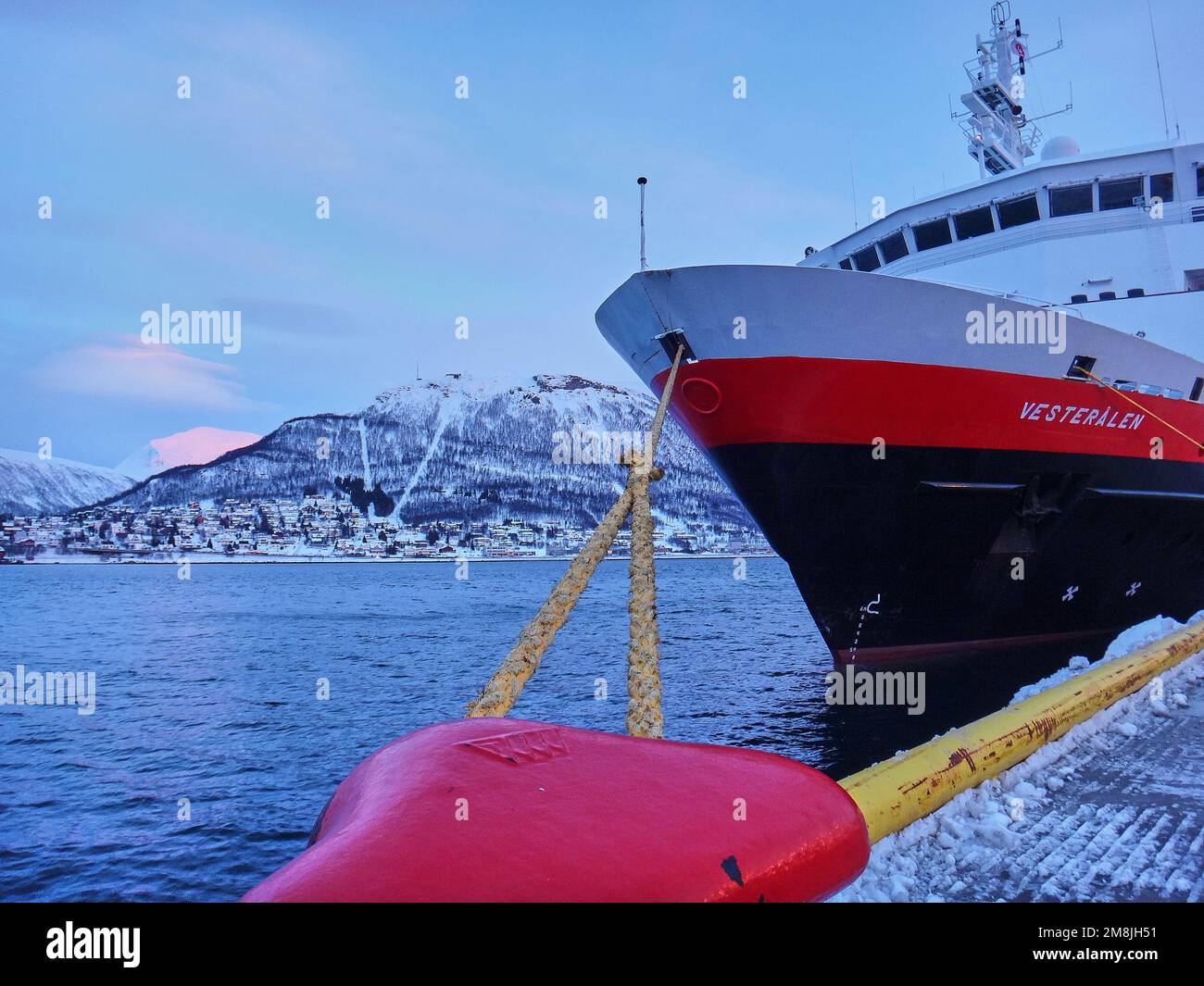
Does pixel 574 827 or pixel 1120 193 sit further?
pixel 1120 193

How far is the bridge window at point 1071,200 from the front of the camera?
1209 centimetres

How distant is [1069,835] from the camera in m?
3.57

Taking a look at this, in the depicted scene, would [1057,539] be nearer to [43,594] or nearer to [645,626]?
[645,626]

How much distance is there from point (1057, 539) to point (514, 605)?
36800 millimetres

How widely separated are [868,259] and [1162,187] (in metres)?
4.73

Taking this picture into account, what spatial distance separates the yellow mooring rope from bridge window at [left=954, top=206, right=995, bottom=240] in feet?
31.7

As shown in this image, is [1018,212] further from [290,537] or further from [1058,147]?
[290,537]

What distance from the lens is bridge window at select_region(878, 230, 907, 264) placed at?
13.7m

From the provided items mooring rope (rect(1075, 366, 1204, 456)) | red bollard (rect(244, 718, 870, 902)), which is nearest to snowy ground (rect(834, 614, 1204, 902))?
red bollard (rect(244, 718, 870, 902))

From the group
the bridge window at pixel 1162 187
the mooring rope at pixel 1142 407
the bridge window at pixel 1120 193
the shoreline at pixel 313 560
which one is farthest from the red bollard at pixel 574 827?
the shoreline at pixel 313 560

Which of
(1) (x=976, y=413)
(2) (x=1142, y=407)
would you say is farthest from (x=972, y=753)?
(2) (x=1142, y=407)

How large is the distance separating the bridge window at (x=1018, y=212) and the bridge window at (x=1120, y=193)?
3.23ft

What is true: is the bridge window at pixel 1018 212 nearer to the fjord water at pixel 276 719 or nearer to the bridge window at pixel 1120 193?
the bridge window at pixel 1120 193

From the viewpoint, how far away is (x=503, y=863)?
2.08 m
